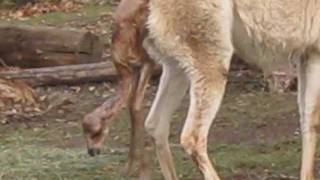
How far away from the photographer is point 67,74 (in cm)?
1168

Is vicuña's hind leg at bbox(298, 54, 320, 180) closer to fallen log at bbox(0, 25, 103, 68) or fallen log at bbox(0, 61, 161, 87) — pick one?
fallen log at bbox(0, 61, 161, 87)

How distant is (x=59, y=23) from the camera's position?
1686 centimetres

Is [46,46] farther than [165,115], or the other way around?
[46,46]

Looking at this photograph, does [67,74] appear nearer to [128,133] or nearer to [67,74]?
[67,74]

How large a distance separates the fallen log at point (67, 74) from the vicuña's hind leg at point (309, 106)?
5.10 m

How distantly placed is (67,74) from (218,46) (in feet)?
18.8

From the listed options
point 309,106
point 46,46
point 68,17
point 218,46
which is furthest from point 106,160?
point 68,17

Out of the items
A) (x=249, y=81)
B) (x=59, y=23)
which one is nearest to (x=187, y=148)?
(x=249, y=81)

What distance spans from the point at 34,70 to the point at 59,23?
16.8 feet

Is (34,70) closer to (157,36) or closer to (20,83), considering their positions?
(20,83)

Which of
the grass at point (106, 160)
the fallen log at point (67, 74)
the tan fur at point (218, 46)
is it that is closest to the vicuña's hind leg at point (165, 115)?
the tan fur at point (218, 46)

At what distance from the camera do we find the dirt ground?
24.1 feet

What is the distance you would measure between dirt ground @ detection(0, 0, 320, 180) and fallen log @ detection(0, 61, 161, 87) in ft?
0.28

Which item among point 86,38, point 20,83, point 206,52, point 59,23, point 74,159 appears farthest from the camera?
point 59,23
